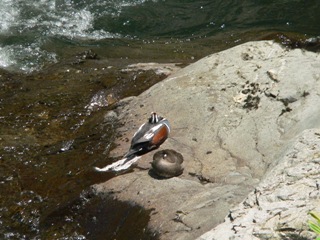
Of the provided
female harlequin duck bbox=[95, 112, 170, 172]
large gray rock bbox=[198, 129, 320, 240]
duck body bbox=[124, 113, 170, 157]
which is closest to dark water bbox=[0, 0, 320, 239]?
female harlequin duck bbox=[95, 112, 170, 172]

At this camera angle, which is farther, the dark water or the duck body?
the duck body

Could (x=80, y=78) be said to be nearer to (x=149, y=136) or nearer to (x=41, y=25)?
(x=149, y=136)

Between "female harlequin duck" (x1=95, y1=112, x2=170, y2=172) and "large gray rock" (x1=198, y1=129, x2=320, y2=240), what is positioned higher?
"large gray rock" (x1=198, y1=129, x2=320, y2=240)

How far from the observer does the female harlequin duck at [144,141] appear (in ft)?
18.2

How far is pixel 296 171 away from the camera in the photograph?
352 cm

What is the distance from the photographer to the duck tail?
5496 mm

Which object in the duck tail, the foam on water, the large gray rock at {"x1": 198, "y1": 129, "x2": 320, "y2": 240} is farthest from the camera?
the foam on water

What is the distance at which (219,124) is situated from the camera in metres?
5.77

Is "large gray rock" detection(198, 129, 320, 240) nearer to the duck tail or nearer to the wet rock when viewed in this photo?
the wet rock

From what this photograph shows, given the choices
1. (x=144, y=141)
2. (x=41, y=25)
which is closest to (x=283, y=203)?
(x=144, y=141)

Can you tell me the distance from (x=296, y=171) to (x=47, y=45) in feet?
21.1

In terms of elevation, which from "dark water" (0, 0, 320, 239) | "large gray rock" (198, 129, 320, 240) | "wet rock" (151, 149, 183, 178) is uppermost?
"large gray rock" (198, 129, 320, 240)

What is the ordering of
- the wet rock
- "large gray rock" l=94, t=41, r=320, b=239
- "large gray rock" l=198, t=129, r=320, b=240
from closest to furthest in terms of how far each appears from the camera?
"large gray rock" l=198, t=129, r=320, b=240 → "large gray rock" l=94, t=41, r=320, b=239 → the wet rock

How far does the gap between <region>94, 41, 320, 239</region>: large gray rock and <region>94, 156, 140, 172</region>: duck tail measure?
0.09 meters
